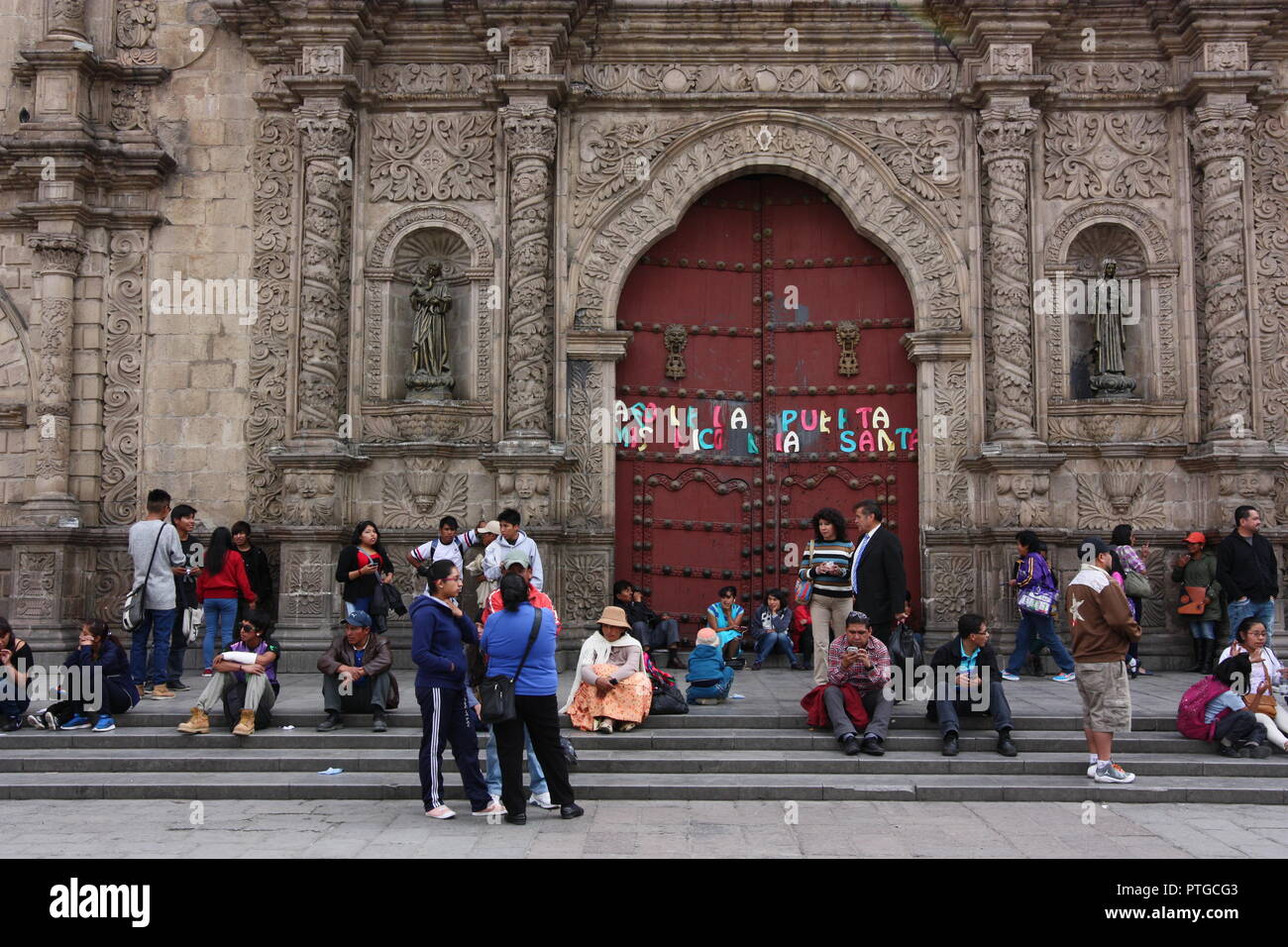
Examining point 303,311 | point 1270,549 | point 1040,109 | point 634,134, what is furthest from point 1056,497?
point 303,311

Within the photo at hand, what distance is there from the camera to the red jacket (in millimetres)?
12148

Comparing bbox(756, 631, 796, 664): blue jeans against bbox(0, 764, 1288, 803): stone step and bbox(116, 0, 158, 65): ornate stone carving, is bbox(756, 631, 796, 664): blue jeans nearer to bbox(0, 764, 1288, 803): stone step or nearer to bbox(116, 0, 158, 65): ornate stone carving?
bbox(0, 764, 1288, 803): stone step

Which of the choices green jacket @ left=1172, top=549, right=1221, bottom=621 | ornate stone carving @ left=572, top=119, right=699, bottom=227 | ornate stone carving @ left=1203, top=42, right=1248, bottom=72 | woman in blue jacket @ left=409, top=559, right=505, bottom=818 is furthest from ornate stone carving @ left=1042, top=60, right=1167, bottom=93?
woman in blue jacket @ left=409, top=559, right=505, bottom=818

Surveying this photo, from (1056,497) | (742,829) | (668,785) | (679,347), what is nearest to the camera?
(742,829)

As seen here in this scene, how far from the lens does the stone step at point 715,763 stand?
30.4 feet

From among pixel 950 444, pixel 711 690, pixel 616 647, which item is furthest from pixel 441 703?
pixel 950 444

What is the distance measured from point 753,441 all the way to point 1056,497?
136 inches

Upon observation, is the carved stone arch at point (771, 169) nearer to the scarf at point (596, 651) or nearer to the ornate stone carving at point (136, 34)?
the scarf at point (596, 651)

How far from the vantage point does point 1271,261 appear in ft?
44.9

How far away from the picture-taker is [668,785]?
887 cm

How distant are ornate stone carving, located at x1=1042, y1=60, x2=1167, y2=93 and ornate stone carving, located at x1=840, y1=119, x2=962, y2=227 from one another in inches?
53.8

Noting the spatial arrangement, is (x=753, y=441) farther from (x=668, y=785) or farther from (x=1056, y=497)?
(x=668, y=785)

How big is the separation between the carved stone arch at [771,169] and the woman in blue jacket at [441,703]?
640cm

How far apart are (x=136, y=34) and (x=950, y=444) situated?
A: 1070cm
